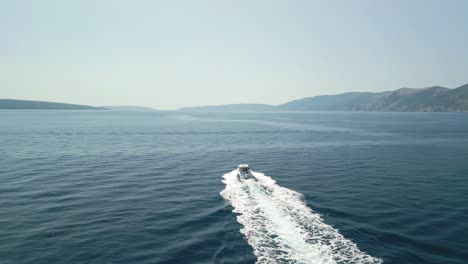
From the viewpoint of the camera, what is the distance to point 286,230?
2973 centimetres

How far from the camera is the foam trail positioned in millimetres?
24250

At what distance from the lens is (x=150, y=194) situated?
4209cm

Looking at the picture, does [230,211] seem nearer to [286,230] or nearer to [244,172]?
[286,230]

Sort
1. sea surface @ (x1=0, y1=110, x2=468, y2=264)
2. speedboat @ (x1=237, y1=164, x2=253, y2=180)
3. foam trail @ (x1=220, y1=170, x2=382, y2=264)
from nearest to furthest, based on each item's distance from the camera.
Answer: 1. foam trail @ (x1=220, y1=170, x2=382, y2=264)
2. sea surface @ (x1=0, y1=110, x2=468, y2=264)
3. speedboat @ (x1=237, y1=164, x2=253, y2=180)

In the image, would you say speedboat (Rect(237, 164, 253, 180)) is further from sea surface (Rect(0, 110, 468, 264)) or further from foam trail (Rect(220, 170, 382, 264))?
foam trail (Rect(220, 170, 382, 264))

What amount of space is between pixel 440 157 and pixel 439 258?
61870 millimetres

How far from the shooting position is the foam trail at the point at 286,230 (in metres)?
24.2

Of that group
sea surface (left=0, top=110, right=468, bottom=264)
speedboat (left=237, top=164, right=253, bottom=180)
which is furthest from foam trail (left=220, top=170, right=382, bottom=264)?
speedboat (left=237, top=164, right=253, bottom=180)

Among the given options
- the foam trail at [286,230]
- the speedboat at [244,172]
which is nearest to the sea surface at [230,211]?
the foam trail at [286,230]

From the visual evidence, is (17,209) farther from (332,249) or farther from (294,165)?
(294,165)

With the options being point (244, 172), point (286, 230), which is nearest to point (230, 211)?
point (286, 230)

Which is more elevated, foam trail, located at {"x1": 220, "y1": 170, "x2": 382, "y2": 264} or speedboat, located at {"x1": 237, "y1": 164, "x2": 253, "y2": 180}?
speedboat, located at {"x1": 237, "y1": 164, "x2": 253, "y2": 180}

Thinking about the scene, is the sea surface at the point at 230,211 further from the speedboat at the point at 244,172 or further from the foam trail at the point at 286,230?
the speedboat at the point at 244,172

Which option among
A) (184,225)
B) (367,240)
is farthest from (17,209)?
(367,240)
